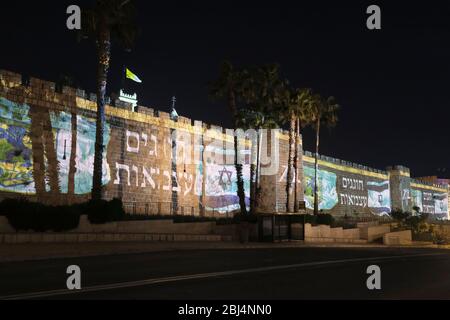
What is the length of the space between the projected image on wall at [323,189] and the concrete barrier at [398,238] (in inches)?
602

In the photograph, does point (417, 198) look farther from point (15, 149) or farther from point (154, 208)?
point (15, 149)

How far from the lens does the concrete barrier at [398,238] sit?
40969mm

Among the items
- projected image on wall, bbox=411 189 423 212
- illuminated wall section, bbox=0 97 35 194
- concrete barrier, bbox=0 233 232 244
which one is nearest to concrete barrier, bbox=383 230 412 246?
concrete barrier, bbox=0 233 232 244

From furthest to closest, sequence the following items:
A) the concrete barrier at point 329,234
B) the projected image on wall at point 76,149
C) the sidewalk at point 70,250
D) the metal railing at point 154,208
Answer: the concrete barrier at point 329,234 < the metal railing at point 154,208 < the projected image on wall at point 76,149 < the sidewalk at point 70,250

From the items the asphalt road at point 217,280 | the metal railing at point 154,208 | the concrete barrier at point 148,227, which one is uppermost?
the metal railing at point 154,208

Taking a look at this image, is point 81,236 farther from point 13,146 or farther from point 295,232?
point 295,232

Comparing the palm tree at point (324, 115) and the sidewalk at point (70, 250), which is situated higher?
the palm tree at point (324, 115)

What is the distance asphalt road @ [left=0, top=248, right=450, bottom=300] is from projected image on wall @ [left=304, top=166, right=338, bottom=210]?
143 ft

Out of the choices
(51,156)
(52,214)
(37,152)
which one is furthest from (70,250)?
(51,156)

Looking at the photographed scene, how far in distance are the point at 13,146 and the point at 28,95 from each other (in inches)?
127

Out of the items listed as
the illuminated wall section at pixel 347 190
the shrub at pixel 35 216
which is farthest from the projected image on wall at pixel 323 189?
the shrub at pixel 35 216

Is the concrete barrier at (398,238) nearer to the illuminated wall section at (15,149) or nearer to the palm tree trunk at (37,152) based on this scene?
the palm tree trunk at (37,152)
